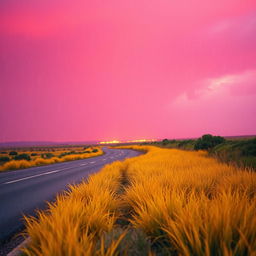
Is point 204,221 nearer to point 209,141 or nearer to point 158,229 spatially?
point 158,229

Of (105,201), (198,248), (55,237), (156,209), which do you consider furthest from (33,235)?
(198,248)

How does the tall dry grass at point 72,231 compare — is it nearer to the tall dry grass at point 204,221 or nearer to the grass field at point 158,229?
the grass field at point 158,229

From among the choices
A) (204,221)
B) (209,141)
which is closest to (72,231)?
(204,221)

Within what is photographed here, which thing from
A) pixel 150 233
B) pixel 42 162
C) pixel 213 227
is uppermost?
pixel 213 227

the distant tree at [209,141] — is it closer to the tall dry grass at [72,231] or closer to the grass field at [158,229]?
the grass field at [158,229]

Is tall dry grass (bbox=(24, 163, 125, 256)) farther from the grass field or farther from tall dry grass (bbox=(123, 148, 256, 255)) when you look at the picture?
tall dry grass (bbox=(123, 148, 256, 255))

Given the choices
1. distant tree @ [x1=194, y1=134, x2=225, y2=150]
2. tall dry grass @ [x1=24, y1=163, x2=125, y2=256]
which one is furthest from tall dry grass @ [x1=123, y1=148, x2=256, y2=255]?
distant tree @ [x1=194, y1=134, x2=225, y2=150]

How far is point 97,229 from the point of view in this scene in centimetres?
226

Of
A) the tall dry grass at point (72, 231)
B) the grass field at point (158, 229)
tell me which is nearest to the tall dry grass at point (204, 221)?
the grass field at point (158, 229)

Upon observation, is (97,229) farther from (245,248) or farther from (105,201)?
(245,248)

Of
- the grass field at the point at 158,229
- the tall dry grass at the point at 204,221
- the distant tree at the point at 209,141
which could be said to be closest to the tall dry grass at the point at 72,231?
the grass field at the point at 158,229

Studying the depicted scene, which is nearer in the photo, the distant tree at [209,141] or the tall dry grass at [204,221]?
the tall dry grass at [204,221]

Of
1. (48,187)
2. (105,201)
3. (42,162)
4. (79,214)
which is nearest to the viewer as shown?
(79,214)

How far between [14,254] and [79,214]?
956mm
